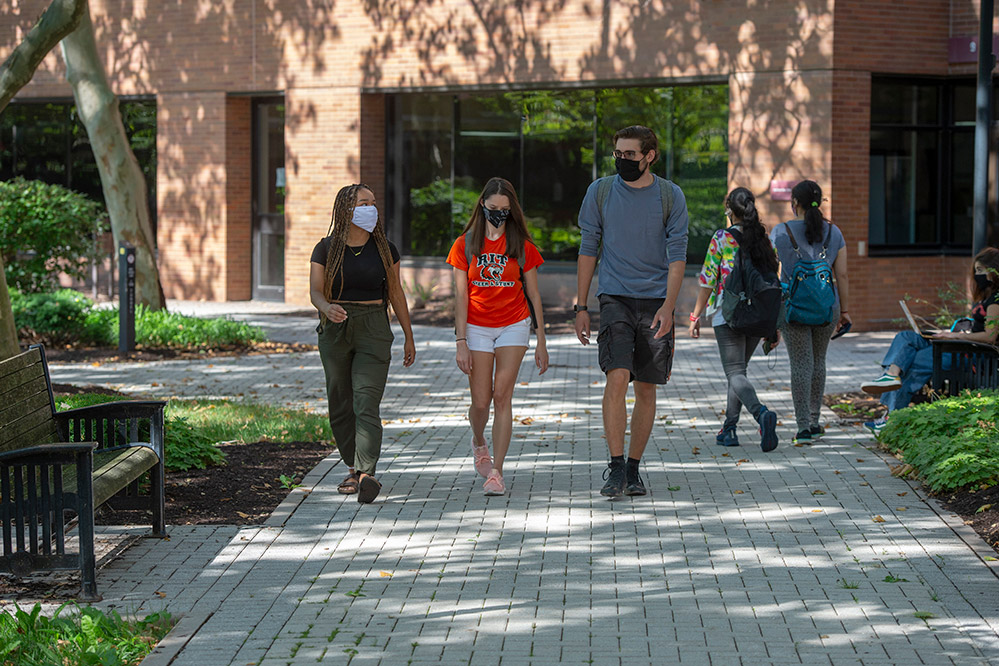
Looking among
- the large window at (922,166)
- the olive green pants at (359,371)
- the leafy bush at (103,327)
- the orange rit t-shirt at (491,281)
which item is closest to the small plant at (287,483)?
the olive green pants at (359,371)

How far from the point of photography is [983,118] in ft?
40.9

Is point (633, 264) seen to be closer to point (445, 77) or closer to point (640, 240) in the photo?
point (640, 240)

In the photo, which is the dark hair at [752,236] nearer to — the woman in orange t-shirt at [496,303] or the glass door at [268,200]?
the woman in orange t-shirt at [496,303]

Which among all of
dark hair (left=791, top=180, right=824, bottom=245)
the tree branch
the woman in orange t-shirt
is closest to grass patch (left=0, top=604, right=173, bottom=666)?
the woman in orange t-shirt

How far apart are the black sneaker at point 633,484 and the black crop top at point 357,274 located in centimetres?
173

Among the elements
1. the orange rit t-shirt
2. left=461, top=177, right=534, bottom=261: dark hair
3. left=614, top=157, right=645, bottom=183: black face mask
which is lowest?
the orange rit t-shirt

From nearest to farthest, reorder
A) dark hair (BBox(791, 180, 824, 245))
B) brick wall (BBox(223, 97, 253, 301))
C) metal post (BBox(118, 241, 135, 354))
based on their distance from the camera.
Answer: dark hair (BBox(791, 180, 824, 245)), metal post (BBox(118, 241, 135, 354)), brick wall (BBox(223, 97, 253, 301))

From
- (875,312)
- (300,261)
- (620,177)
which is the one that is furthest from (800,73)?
(620,177)

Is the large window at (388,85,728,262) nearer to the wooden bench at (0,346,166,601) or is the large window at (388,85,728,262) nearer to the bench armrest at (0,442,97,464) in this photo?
the wooden bench at (0,346,166,601)

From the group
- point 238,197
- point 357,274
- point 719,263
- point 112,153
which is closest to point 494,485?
point 357,274

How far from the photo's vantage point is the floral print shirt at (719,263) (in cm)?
928

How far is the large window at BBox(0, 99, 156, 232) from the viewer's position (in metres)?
24.1

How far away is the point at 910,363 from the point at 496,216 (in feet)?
12.2

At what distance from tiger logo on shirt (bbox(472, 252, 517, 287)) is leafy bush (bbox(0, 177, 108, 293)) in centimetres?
1042
